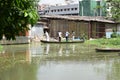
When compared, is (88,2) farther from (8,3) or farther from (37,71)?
(8,3)

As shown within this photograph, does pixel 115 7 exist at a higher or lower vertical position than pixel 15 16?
lower

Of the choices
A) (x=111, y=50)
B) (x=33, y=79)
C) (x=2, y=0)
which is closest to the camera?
(x=2, y=0)

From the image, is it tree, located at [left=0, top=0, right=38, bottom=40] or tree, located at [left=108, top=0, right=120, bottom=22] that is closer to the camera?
tree, located at [left=0, top=0, right=38, bottom=40]

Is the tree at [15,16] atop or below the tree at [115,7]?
atop

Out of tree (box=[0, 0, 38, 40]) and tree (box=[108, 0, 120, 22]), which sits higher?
tree (box=[0, 0, 38, 40])

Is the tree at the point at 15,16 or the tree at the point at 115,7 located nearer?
the tree at the point at 15,16

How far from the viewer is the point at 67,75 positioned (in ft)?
40.7

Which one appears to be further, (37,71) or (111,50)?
(111,50)

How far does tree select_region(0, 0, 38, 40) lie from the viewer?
230 inches

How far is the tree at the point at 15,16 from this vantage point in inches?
230

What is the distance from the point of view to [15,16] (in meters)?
6.25

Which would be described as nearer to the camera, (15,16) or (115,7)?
(15,16)

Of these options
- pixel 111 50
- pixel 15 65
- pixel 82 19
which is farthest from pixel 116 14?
pixel 15 65

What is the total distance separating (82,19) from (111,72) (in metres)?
28.2
